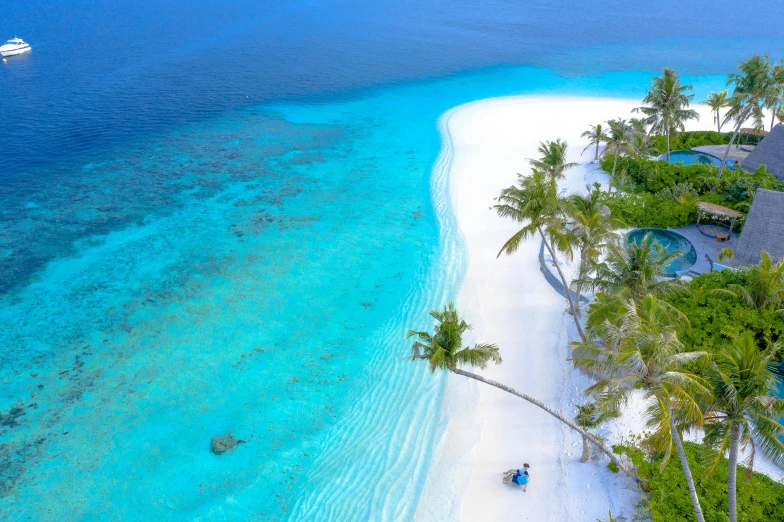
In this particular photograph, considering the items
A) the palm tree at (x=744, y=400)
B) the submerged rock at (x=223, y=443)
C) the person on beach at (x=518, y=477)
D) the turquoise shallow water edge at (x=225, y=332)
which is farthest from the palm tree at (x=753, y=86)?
the submerged rock at (x=223, y=443)

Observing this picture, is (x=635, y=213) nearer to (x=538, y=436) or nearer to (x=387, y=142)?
(x=538, y=436)

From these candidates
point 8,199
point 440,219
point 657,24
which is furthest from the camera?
point 657,24

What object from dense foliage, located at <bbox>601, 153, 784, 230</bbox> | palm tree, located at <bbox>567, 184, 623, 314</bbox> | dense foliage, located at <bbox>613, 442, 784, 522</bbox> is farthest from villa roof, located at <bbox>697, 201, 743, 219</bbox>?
dense foliage, located at <bbox>613, 442, 784, 522</bbox>

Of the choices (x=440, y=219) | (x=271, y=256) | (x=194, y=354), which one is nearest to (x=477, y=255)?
(x=440, y=219)

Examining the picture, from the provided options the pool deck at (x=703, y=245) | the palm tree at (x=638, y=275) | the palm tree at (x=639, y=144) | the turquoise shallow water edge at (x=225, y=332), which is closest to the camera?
the palm tree at (x=638, y=275)

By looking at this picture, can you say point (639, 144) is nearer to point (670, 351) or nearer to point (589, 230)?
point (589, 230)

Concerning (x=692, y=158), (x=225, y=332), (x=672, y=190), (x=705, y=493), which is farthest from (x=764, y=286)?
(x=225, y=332)

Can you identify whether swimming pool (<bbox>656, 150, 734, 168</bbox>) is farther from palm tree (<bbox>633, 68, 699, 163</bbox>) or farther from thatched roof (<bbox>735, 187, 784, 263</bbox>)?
thatched roof (<bbox>735, 187, 784, 263</bbox>)

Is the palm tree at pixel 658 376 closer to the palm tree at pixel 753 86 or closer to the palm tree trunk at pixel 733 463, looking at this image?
Result: the palm tree trunk at pixel 733 463
